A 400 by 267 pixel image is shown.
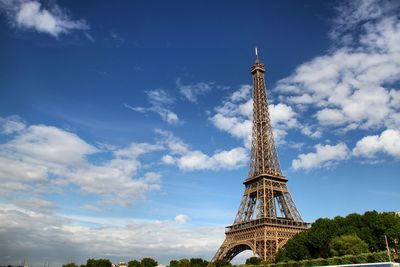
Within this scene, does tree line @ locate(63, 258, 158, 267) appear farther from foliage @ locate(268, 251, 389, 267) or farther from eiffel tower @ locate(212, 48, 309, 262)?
foliage @ locate(268, 251, 389, 267)

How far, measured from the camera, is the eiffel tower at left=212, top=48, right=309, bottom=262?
268 feet

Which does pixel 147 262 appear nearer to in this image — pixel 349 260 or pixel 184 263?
pixel 184 263

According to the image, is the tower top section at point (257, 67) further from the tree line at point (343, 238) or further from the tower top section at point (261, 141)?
the tree line at point (343, 238)

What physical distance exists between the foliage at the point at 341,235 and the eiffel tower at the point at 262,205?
6687 mm

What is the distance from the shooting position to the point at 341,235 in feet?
230

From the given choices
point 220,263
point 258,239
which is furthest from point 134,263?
point 258,239

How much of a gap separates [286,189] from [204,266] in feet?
96.3

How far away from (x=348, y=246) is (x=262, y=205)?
25.8 metres

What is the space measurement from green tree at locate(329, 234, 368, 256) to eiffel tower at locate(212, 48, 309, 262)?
639 inches

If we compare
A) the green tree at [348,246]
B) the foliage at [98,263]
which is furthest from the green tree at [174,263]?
the green tree at [348,246]

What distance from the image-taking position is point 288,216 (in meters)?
89.9

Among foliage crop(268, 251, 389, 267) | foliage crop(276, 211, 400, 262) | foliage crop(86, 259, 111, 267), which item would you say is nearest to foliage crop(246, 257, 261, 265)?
foliage crop(276, 211, 400, 262)

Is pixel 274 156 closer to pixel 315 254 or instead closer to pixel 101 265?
pixel 315 254

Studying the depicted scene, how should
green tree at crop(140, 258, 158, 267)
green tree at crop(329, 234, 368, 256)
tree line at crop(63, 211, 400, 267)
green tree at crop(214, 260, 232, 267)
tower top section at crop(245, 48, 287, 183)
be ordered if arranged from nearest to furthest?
green tree at crop(329, 234, 368, 256), tree line at crop(63, 211, 400, 267), green tree at crop(214, 260, 232, 267), tower top section at crop(245, 48, 287, 183), green tree at crop(140, 258, 158, 267)
